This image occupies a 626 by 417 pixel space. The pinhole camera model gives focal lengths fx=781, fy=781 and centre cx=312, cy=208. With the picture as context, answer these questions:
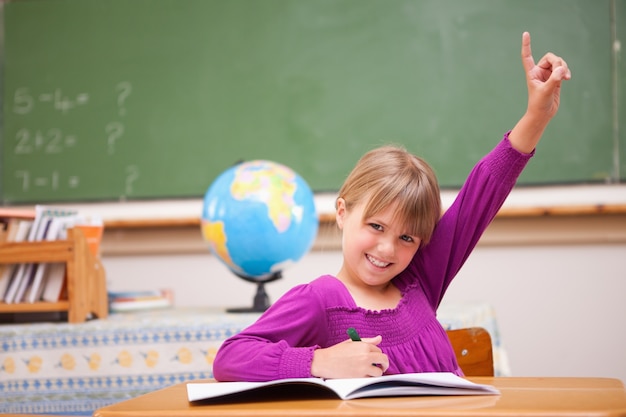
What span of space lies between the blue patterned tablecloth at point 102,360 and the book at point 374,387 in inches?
49.6

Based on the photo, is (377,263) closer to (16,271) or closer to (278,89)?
(16,271)

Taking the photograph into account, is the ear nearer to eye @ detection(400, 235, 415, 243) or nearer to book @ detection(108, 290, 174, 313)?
eye @ detection(400, 235, 415, 243)

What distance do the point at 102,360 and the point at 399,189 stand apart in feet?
4.26

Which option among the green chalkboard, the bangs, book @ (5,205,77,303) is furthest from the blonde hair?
the green chalkboard

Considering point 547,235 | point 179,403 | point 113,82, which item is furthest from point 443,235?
point 113,82

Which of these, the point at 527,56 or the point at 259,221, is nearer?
the point at 527,56

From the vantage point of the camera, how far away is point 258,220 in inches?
97.7

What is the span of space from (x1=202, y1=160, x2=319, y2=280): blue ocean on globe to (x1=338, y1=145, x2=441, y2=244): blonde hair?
100cm

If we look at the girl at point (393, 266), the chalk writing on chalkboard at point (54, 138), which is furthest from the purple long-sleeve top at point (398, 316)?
the chalk writing on chalkboard at point (54, 138)

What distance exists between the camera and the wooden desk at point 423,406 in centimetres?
87

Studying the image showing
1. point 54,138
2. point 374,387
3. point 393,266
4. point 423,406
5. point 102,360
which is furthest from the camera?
point 54,138

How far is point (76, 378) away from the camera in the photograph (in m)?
2.32

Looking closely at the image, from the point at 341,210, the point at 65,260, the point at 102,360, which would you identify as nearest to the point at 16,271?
the point at 65,260

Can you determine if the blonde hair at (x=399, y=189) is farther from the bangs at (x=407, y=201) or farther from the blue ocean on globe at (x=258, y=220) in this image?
the blue ocean on globe at (x=258, y=220)
